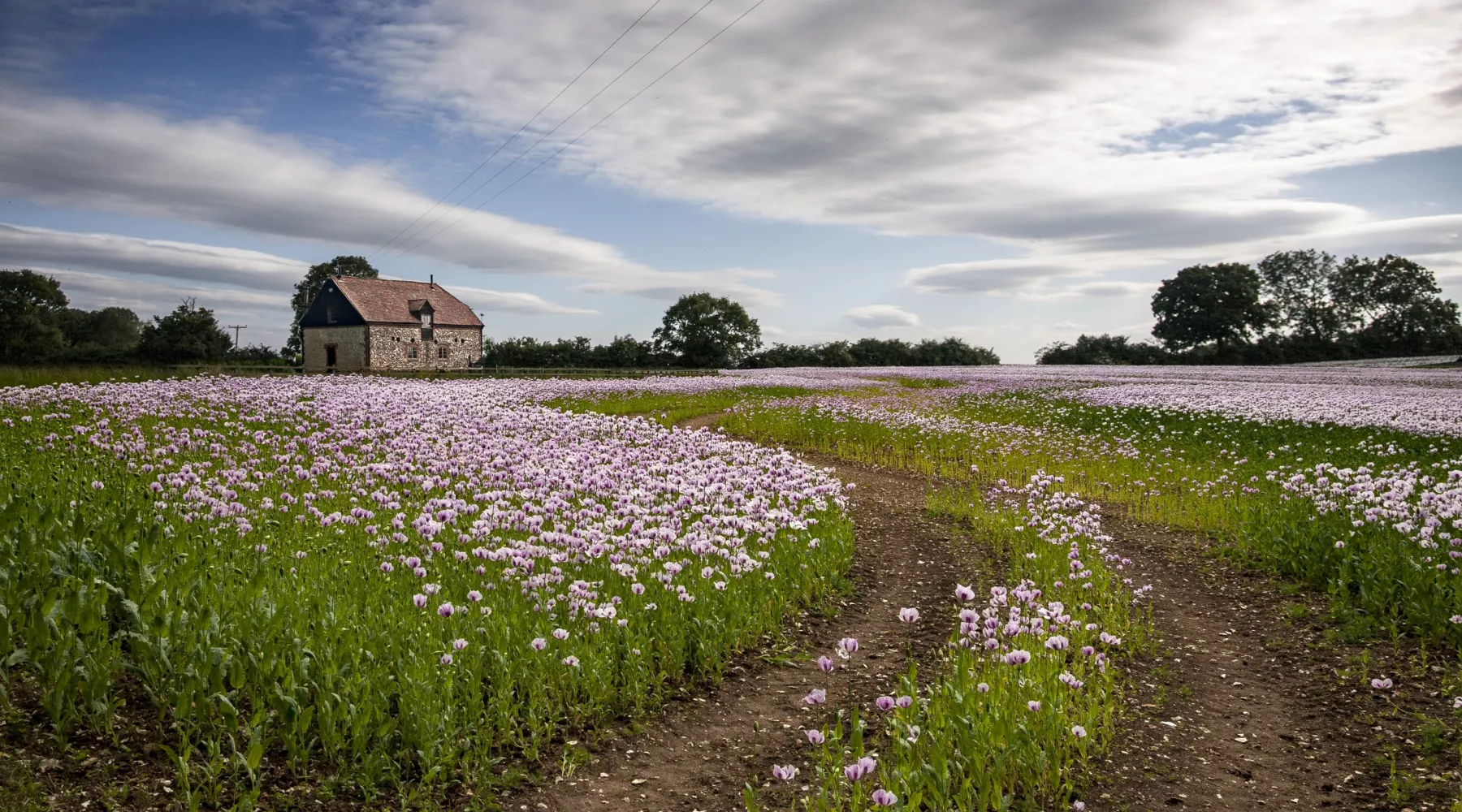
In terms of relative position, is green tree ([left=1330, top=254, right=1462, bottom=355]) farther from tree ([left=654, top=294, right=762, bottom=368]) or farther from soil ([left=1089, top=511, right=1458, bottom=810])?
soil ([left=1089, top=511, right=1458, bottom=810])

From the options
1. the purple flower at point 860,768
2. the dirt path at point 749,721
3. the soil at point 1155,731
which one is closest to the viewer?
the purple flower at point 860,768

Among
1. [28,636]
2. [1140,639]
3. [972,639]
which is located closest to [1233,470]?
[1140,639]

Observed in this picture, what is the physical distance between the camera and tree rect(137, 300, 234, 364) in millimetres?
62156

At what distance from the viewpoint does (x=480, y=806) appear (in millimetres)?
4816

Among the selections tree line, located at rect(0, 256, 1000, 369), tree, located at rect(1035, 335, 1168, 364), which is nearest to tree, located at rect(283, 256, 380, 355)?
tree line, located at rect(0, 256, 1000, 369)

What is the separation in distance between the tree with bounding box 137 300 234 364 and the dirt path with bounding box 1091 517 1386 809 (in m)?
69.9

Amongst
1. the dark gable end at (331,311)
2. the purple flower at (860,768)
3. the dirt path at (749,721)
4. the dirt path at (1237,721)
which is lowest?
the dirt path at (1237,721)

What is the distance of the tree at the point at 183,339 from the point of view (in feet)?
204

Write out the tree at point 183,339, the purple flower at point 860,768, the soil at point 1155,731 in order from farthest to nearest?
the tree at point 183,339 < the soil at point 1155,731 < the purple flower at point 860,768

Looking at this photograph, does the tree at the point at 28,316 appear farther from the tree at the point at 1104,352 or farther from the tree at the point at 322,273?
the tree at the point at 1104,352

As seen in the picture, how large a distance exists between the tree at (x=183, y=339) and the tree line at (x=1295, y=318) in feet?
257

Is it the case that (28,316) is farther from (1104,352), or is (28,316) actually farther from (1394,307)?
(1394,307)

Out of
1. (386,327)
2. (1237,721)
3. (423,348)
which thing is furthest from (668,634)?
(423,348)

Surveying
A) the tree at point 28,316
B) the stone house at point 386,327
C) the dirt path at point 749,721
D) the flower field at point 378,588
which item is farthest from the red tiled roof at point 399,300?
the dirt path at point 749,721
